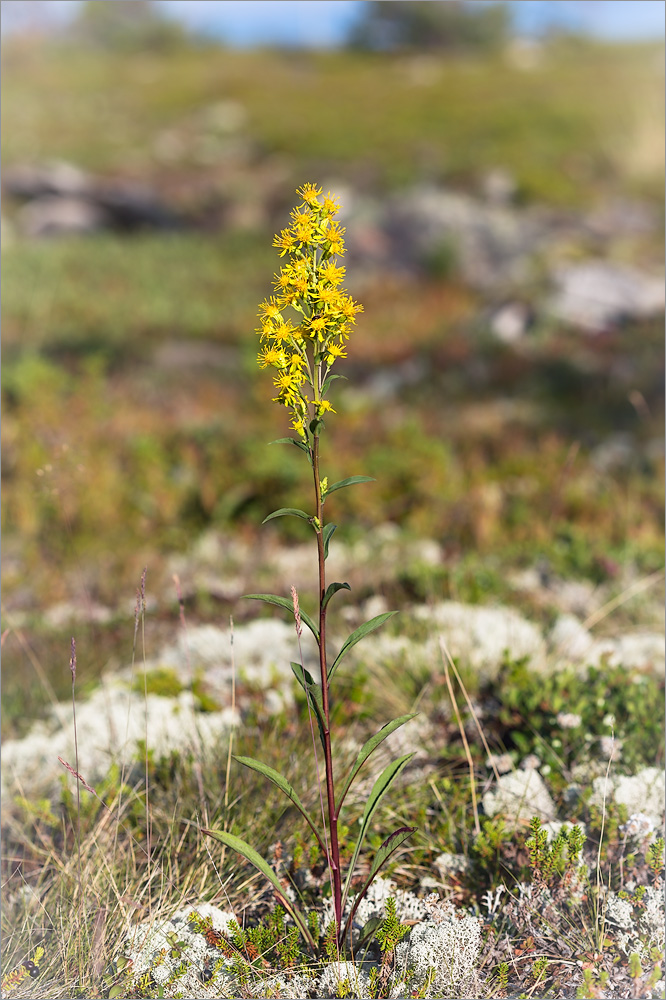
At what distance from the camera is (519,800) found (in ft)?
8.79

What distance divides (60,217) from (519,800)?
17.2 m

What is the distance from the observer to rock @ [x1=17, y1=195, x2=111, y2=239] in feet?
53.2

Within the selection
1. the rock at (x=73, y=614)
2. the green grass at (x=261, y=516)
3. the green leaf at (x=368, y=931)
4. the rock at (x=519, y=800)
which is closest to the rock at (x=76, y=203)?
the green grass at (x=261, y=516)

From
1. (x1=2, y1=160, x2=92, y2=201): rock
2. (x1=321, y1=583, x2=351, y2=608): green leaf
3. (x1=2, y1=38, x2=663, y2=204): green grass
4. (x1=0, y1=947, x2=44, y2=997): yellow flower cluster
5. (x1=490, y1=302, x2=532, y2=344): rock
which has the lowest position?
(x1=0, y1=947, x2=44, y2=997): yellow flower cluster

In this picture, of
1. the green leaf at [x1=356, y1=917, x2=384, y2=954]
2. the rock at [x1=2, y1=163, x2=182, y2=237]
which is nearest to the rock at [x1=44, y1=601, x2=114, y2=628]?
the green leaf at [x1=356, y1=917, x2=384, y2=954]

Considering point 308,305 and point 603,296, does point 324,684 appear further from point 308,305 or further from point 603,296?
point 603,296

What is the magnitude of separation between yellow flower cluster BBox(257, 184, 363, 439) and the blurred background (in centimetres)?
161

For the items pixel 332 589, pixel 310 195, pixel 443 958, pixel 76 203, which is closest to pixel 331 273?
pixel 310 195

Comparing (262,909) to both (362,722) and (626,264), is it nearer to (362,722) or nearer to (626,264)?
(362,722)

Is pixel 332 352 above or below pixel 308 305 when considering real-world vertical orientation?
below

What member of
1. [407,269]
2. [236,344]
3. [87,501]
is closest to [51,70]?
[407,269]

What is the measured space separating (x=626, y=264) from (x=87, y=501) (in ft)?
26.1

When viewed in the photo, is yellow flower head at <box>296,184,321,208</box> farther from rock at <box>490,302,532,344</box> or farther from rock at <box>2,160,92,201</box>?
rock at <box>2,160,92,201</box>

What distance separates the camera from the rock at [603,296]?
29.5 feet
